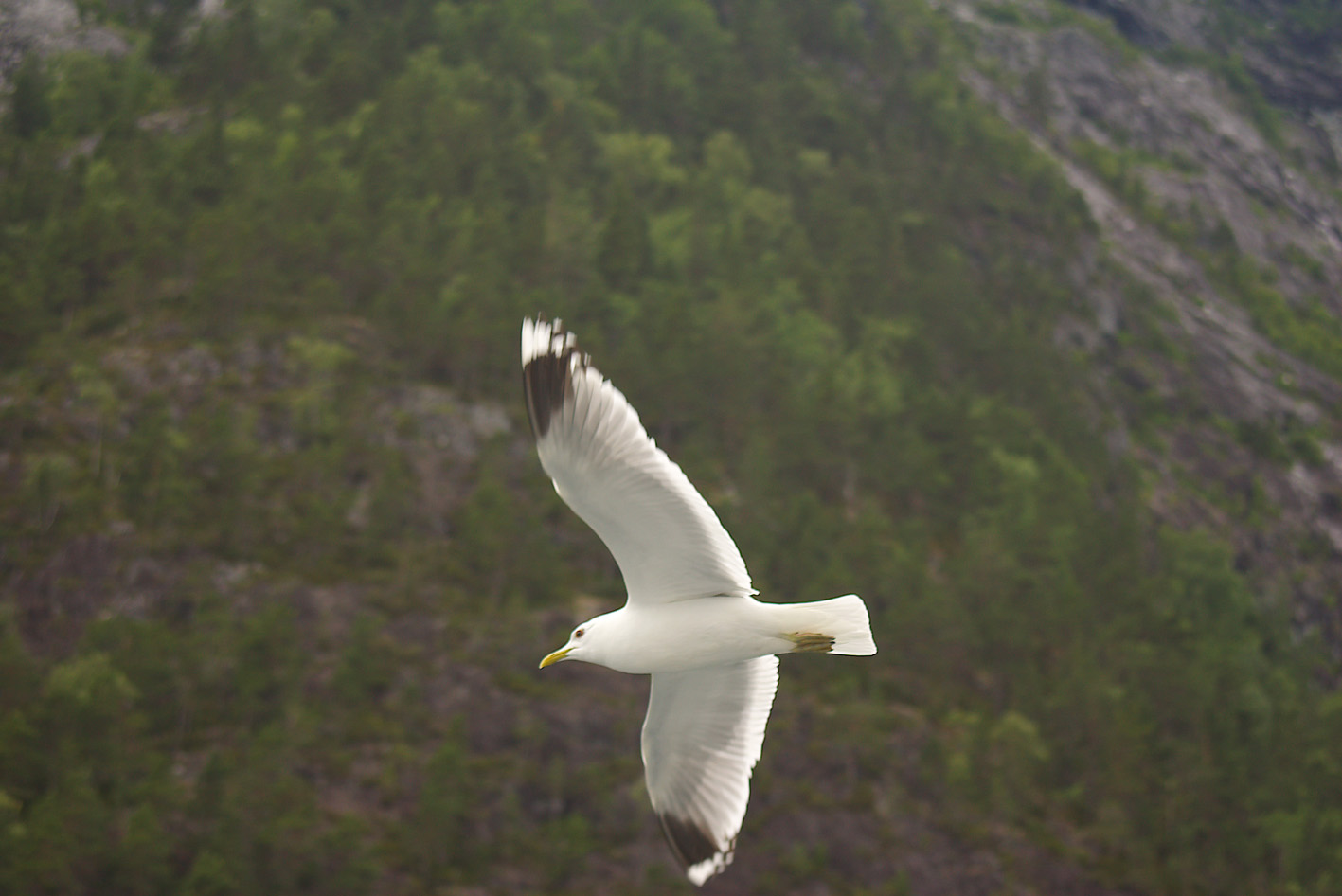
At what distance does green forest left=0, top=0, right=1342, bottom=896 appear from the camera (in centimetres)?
3831

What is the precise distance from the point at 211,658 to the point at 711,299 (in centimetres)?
3764

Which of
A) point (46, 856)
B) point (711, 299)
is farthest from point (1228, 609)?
point (46, 856)

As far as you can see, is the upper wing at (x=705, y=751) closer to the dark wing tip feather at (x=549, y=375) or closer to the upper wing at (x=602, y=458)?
the upper wing at (x=602, y=458)

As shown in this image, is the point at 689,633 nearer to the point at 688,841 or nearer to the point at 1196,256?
the point at 688,841

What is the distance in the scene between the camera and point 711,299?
71438 millimetres

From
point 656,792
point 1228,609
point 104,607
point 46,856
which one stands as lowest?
point 1228,609

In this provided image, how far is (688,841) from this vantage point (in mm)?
12133

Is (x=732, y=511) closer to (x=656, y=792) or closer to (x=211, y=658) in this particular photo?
(x=211, y=658)

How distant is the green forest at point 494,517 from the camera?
1508 inches

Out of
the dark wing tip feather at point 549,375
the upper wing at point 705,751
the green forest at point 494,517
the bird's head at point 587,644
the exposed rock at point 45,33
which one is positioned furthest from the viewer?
the exposed rock at point 45,33

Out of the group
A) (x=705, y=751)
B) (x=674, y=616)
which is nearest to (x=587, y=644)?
(x=674, y=616)

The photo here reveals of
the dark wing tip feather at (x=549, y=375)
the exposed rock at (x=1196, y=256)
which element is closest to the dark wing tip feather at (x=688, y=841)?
the dark wing tip feather at (x=549, y=375)

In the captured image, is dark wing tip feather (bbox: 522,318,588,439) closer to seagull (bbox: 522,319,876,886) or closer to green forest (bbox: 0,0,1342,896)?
seagull (bbox: 522,319,876,886)

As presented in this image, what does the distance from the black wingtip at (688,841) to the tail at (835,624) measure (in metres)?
2.43
